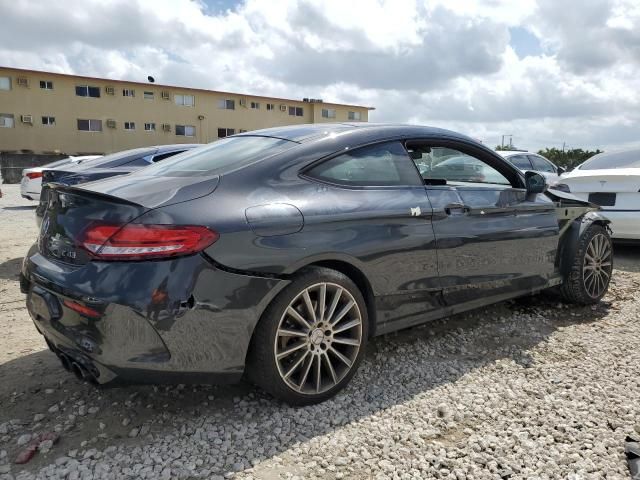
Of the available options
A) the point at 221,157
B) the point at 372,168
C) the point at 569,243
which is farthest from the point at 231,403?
the point at 569,243

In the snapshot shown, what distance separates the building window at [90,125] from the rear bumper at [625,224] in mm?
33737

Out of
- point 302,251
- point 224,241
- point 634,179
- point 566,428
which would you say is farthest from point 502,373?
point 634,179

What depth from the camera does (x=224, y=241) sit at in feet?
7.81

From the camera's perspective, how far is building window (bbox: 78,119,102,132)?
33375 mm

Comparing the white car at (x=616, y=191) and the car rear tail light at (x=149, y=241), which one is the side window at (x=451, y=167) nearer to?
the car rear tail light at (x=149, y=241)

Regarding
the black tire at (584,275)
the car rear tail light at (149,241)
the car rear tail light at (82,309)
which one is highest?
the car rear tail light at (149,241)

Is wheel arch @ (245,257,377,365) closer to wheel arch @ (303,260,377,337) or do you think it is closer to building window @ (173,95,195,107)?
wheel arch @ (303,260,377,337)

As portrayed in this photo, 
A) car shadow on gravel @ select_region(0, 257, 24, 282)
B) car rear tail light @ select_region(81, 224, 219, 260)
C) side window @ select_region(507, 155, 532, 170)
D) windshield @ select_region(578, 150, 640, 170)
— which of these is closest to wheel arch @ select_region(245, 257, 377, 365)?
car rear tail light @ select_region(81, 224, 219, 260)

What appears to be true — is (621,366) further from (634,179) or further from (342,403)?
(634,179)

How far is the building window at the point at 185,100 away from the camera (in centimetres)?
3609

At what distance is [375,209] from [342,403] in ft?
3.62

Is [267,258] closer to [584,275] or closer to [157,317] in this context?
[157,317]

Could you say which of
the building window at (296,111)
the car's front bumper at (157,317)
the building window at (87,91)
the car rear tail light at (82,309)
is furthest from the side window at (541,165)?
the building window at (296,111)

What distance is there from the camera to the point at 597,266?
181 inches
